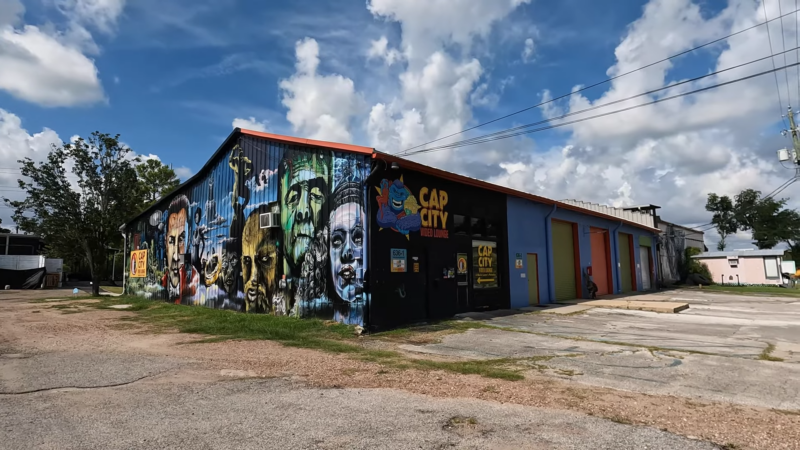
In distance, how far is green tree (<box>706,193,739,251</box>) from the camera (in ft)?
188

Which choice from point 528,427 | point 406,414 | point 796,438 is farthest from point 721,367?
point 406,414

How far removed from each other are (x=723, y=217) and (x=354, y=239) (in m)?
61.8

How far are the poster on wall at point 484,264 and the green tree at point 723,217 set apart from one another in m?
53.8

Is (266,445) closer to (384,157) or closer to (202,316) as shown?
(384,157)

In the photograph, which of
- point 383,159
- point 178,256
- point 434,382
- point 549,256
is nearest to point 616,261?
point 549,256

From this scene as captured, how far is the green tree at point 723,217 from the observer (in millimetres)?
57312

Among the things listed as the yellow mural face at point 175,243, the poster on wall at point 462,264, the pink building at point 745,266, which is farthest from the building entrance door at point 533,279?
the pink building at point 745,266

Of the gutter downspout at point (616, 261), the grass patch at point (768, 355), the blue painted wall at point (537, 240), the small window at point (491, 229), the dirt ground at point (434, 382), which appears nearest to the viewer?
the dirt ground at point (434, 382)

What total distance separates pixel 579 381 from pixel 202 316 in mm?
12360

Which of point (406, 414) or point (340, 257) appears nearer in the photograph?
point (406, 414)

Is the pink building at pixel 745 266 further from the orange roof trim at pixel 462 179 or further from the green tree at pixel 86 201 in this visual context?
the green tree at pixel 86 201

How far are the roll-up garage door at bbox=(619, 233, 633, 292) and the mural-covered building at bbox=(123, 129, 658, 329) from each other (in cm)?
607

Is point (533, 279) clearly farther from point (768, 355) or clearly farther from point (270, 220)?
point (270, 220)

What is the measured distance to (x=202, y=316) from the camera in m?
15.2
